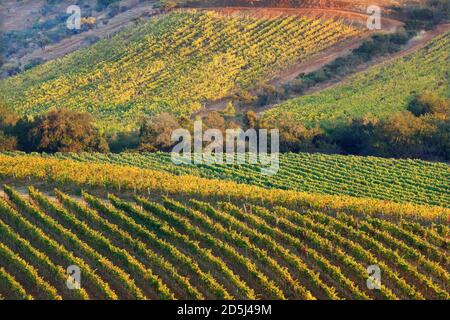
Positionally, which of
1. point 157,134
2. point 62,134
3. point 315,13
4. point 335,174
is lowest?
point 157,134

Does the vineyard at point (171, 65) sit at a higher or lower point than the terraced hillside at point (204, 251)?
lower

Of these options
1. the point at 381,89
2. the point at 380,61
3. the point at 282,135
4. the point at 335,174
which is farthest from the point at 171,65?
the point at 335,174

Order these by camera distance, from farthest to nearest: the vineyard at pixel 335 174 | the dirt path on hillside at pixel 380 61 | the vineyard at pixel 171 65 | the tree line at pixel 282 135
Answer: the dirt path on hillside at pixel 380 61 < the vineyard at pixel 171 65 < the tree line at pixel 282 135 < the vineyard at pixel 335 174

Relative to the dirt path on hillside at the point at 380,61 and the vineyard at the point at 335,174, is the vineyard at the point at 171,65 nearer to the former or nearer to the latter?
the dirt path on hillside at the point at 380,61

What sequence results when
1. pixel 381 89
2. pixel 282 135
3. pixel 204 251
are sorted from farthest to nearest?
pixel 381 89, pixel 282 135, pixel 204 251

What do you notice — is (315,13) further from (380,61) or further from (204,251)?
(204,251)

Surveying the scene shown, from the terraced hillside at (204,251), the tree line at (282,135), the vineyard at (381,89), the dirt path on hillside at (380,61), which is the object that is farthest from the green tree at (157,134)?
the terraced hillside at (204,251)
